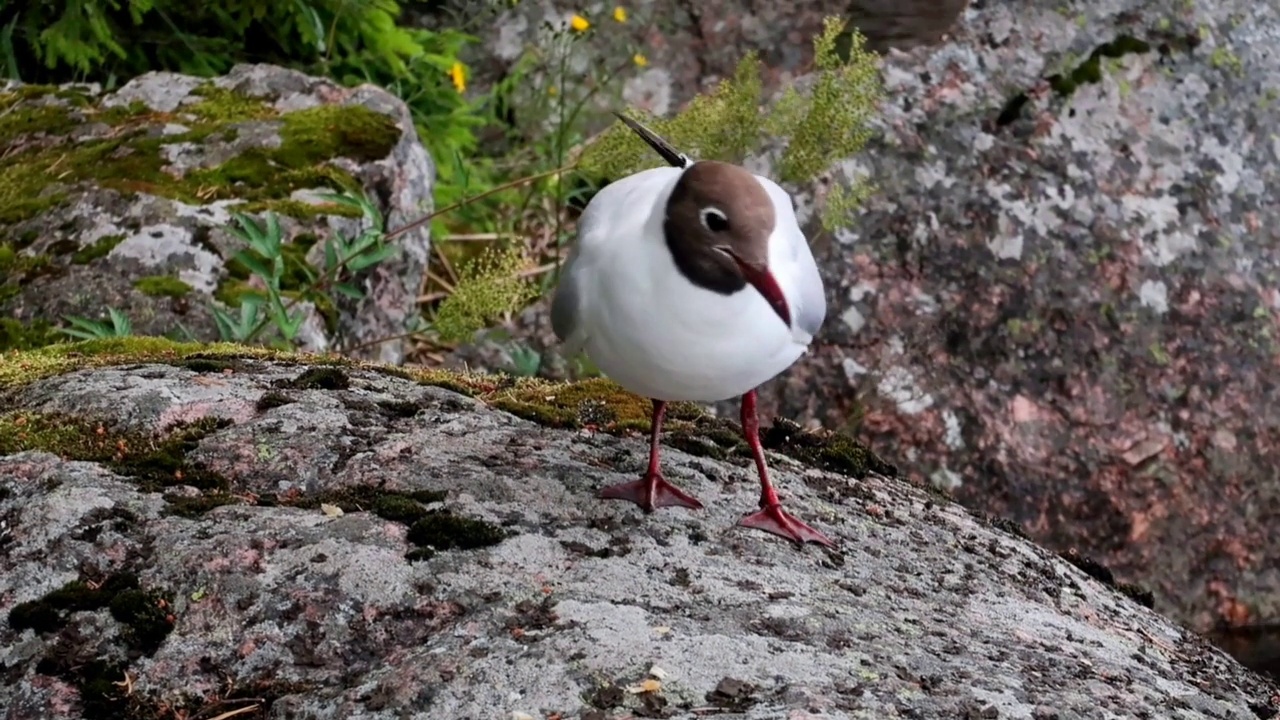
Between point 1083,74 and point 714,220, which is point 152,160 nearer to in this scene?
point 714,220

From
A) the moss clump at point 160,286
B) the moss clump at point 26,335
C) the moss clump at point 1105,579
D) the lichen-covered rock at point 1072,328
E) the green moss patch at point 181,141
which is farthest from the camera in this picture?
the lichen-covered rock at point 1072,328

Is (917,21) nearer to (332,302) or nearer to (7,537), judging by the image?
(332,302)

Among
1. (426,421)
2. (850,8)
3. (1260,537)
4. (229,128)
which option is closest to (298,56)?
(229,128)

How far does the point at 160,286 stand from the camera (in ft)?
13.5

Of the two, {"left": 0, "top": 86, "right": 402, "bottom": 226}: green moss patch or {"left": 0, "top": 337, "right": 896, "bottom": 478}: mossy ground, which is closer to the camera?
{"left": 0, "top": 337, "right": 896, "bottom": 478}: mossy ground

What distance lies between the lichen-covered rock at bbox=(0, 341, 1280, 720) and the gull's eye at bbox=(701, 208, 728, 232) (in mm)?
612

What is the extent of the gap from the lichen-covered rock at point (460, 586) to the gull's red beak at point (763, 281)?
515 mm

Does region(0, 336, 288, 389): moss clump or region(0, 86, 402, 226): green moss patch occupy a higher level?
region(0, 86, 402, 226): green moss patch

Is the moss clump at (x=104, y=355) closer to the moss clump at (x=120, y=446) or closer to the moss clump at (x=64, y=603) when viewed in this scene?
the moss clump at (x=120, y=446)

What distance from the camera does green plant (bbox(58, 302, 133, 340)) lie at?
3746 mm

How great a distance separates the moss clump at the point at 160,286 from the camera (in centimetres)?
411

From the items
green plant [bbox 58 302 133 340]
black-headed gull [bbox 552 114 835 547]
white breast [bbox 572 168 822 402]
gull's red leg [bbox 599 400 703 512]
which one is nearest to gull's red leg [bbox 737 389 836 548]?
black-headed gull [bbox 552 114 835 547]

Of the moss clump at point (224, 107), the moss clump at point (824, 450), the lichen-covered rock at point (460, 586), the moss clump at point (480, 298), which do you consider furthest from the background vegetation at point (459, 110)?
the lichen-covered rock at point (460, 586)

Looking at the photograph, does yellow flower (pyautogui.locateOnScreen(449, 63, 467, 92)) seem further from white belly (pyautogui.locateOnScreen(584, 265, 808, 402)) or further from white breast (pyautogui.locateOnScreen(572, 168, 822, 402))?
white belly (pyautogui.locateOnScreen(584, 265, 808, 402))
